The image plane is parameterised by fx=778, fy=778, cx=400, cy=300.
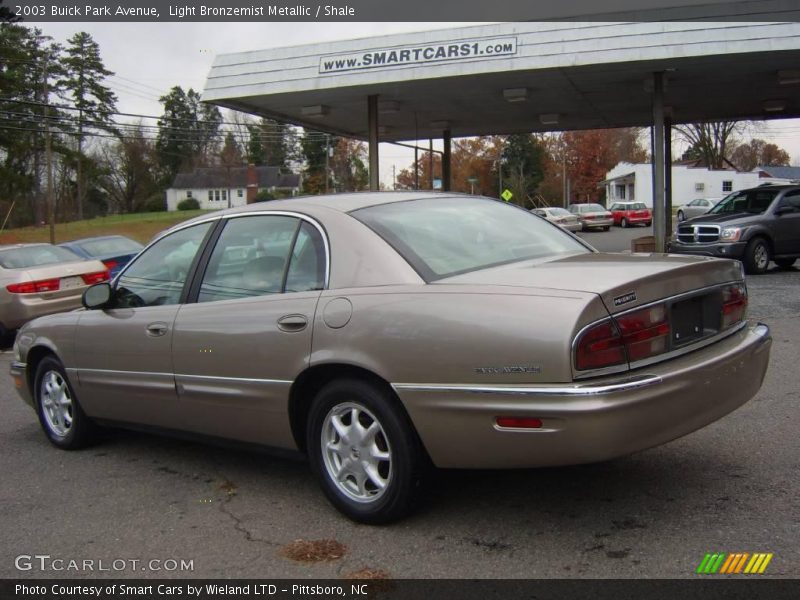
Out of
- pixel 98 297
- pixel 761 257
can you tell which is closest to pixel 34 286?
pixel 98 297

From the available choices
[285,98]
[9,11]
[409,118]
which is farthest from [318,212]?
[409,118]

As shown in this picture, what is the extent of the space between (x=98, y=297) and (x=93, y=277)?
701 centimetres

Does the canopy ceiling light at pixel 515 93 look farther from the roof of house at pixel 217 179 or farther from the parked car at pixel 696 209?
the roof of house at pixel 217 179

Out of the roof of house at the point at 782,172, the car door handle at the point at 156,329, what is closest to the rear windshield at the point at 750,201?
the car door handle at the point at 156,329

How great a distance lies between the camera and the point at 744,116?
2575 cm

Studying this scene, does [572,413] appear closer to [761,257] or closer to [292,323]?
[292,323]

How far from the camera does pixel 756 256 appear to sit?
590 inches

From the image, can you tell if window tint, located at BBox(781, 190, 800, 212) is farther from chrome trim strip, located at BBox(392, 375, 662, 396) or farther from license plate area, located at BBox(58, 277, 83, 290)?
chrome trim strip, located at BBox(392, 375, 662, 396)

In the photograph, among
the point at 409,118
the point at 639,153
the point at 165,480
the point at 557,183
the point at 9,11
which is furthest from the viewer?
the point at 639,153

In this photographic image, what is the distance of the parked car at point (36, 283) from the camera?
10805mm

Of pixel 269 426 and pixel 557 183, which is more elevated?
pixel 557 183

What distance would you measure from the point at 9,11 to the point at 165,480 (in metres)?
13.0

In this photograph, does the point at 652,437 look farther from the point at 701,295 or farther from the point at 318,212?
the point at 318,212

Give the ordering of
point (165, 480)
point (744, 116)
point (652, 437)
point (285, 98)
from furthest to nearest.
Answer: point (744, 116), point (285, 98), point (165, 480), point (652, 437)
